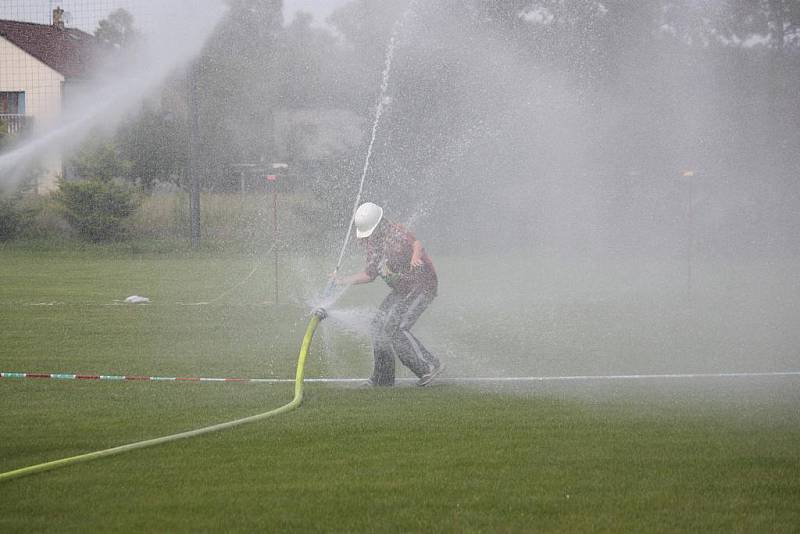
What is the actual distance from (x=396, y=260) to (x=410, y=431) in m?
3.11

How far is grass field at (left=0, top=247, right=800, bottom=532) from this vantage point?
237 inches

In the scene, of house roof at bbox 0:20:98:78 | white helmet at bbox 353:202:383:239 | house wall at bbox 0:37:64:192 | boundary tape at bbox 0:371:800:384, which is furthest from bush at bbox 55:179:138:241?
white helmet at bbox 353:202:383:239

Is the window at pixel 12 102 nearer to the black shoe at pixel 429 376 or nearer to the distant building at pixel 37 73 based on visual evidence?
the distant building at pixel 37 73

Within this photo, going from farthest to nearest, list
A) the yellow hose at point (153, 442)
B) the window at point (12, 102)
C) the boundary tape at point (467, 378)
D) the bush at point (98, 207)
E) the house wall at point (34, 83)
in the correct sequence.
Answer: the window at point (12, 102) → the house wall at point (34, 83) → the bush at point (98, 207) → the boundary tape at point (467, 378) → the yellow hose at point (153, 442)

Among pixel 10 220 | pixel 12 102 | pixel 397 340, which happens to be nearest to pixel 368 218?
pixel 397 340

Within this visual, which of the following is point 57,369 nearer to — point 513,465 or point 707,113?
point 513,465

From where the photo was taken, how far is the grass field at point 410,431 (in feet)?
19.7

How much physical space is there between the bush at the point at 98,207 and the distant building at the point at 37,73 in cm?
127

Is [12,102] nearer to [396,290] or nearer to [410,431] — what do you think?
[396,290]

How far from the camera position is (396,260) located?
1108 cm

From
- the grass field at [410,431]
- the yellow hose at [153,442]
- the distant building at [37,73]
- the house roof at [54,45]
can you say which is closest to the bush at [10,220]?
the distant building at [37,73]

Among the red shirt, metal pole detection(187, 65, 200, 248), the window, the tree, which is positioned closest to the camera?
the red shirt

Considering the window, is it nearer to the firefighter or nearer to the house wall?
the house wall

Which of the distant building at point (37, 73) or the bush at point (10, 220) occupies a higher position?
the distant building at point (37, 73)
